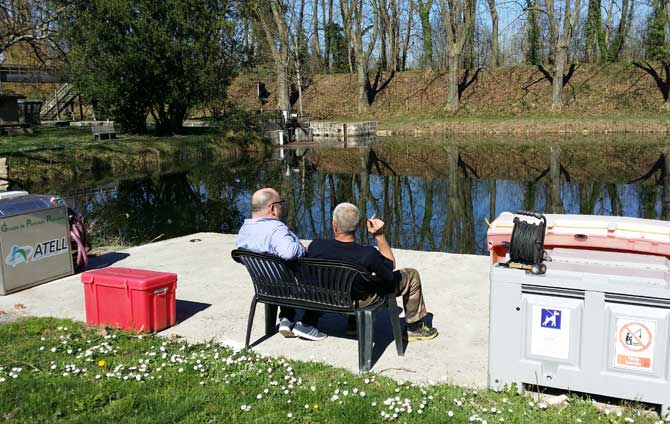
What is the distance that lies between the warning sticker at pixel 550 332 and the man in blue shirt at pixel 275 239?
1668 mm

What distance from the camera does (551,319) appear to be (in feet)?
12.4

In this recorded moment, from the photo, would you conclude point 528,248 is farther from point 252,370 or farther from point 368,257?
point 252,370

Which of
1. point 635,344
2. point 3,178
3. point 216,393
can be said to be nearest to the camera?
point 635,344

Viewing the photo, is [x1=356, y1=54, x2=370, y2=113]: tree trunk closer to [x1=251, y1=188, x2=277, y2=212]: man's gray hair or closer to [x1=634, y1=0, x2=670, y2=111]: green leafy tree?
[x1=634, y1=0, x2=670, y2=111]: green leafy tree

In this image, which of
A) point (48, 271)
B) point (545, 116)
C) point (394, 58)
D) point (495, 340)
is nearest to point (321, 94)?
point (394, 58)

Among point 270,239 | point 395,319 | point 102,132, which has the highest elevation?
point 102,132

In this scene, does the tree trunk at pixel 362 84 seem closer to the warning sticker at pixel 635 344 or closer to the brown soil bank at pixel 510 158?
the brown soil bank at pixel 510 158

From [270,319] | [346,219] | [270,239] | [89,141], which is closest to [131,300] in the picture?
[270,319]

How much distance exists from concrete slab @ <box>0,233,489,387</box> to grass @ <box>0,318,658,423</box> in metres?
0.34

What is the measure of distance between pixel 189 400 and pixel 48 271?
12.3 feet

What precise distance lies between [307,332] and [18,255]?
3281 millimetres

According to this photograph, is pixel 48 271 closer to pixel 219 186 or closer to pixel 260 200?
pixel 260 200

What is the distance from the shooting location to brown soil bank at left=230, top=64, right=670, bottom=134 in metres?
33.1

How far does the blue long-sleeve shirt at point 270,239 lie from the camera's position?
4.64m
